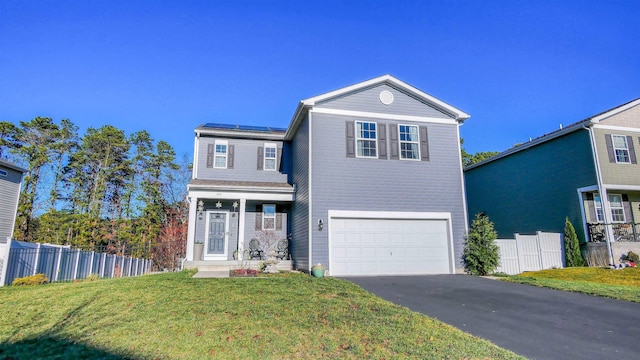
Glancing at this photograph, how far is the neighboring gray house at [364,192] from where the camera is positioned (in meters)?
12.4

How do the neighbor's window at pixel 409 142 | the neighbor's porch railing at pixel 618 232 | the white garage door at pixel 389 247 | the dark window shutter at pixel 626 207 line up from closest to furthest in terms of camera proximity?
1. the white garage door at pixel 389 247
2. the neighbor's window at pixel 409 142
3. the neighbor's porch railing at pixel 618 232
4. the dark window shutter at pixel 626 207

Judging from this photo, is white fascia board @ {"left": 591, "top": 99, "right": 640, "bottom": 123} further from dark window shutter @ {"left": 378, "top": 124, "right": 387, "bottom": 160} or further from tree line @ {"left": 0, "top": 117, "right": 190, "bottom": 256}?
tree line @ {"left": 0, "top": 117, "right": 190, "bottom": 256}

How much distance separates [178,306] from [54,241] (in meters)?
24.1

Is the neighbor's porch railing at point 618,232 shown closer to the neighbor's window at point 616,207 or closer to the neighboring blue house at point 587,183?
the neighboring blue house at point 587,183

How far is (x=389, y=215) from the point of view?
1269 centimetres

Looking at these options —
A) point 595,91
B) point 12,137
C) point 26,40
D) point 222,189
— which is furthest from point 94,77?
point 595,91

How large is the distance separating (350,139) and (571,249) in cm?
1010

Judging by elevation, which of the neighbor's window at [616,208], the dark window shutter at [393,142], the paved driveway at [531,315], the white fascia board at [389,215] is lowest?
the paved driveway at [531,315]

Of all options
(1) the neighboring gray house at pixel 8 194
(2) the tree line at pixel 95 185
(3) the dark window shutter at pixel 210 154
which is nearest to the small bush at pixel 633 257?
(3) the dark window shutter at pixel 210 154

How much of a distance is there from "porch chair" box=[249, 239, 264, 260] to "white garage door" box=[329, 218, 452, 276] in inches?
164

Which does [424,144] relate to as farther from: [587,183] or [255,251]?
[255,251]

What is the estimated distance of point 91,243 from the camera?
24734mm

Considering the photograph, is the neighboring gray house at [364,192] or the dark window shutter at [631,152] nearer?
the neighboring gray house at [364,192]

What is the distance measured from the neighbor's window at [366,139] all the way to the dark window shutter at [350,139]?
0.16 meters
